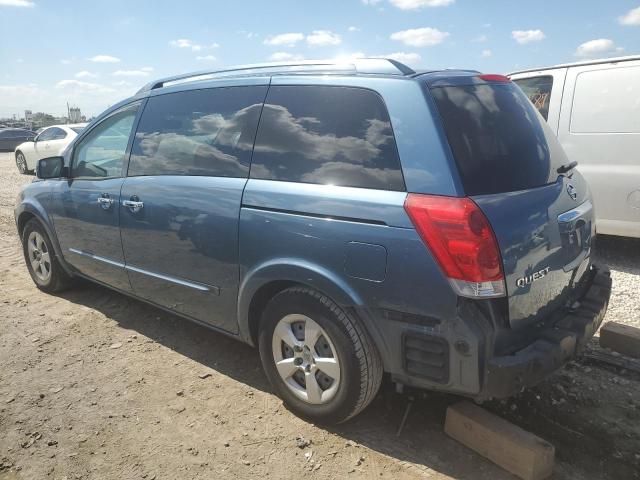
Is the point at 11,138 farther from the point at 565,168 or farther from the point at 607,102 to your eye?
the point at 565,168

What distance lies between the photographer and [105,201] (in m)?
3.78

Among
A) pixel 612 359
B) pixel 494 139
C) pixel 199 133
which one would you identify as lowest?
pixel 612 359

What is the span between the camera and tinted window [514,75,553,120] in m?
5.56

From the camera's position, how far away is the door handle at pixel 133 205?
11.4 ft

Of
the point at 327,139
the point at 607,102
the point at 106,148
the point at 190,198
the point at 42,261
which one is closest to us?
the point at 327,139

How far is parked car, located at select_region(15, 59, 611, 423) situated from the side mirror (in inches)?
48.6

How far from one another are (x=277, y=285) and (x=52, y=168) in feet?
8.82

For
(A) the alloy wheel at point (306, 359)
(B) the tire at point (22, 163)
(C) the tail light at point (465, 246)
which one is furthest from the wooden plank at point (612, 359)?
(B) the tire at point (22, 163)

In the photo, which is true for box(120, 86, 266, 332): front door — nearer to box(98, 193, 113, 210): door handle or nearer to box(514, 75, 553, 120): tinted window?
box(98, 193, 113, 210): door handle

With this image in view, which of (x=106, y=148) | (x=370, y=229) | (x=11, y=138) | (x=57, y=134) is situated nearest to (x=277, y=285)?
(x=370, y=229)

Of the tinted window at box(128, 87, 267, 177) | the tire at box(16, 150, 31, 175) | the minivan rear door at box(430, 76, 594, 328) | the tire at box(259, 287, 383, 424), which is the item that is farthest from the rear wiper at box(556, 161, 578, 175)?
the tire at box(16, 150, 31, 175)

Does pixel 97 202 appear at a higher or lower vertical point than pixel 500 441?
higher

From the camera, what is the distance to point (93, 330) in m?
4.12

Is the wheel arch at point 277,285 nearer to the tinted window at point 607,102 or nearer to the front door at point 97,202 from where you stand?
the front door at point 97,202
